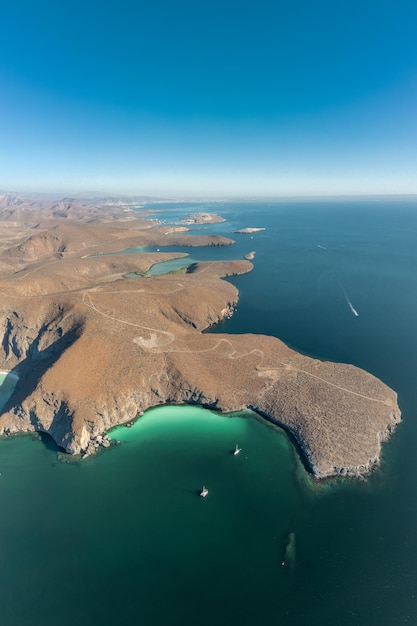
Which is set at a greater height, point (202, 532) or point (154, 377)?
point (154, 377)

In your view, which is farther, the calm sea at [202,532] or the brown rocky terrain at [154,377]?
the brown rocky terrain at [154,377]

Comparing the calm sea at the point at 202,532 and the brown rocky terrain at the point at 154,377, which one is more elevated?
the brown rocky terrain at the point at 154,377

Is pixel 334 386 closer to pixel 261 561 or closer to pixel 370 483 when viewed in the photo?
pixel 370 483

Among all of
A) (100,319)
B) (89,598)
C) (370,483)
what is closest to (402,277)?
(370,483)

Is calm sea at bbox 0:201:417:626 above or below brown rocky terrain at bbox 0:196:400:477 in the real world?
below

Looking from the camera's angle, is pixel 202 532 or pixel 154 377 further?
pixel 154 377
